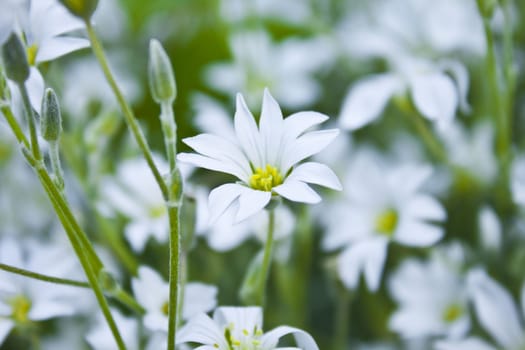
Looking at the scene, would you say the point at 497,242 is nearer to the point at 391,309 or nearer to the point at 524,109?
the point at 391,309

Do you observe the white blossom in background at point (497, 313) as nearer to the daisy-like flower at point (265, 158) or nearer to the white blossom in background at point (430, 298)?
the white blossom in background at point (430, 298)

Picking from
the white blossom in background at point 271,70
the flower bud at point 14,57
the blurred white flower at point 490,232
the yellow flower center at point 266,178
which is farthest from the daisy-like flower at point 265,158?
the white blossom in background at point 271,70

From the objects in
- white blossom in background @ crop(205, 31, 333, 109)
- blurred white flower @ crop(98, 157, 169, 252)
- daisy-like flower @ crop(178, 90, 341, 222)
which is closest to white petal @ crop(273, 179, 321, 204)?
daisy-like flower @ crop(178, 90, 341, 222)

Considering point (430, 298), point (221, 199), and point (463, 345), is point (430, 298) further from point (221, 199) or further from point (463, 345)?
point (221, 199)

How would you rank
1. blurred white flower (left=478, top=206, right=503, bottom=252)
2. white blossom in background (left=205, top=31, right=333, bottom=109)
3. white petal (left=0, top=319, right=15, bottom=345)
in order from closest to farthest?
white petal (left=0, top=319, right=15, bottom=345), blurred white flower (left=478, top=206, right=503, bottom=252), white blossom in background (left=205, top=31, right=333, bottom=109)

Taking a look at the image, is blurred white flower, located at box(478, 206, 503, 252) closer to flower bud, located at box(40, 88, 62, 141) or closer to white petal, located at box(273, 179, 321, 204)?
white petal, located at box(273, 179, 321, 204)
